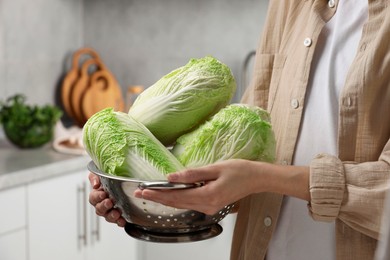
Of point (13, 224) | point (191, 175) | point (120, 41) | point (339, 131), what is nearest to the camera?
point (191, 175)

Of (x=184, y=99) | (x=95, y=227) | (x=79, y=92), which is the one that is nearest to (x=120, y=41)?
(x=79, y=92)

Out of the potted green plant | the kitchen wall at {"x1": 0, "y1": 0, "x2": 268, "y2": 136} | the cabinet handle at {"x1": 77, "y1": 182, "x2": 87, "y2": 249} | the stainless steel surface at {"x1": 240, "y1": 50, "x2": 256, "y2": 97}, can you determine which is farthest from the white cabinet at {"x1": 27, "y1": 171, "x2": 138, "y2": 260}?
the stainless steel surface at {"x1": 240, "y1": 50, "x2": 256, "y2": 97}

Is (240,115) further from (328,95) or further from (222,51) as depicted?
(222,51)

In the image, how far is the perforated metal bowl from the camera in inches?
47.8

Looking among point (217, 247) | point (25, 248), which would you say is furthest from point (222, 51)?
point (25, 248)

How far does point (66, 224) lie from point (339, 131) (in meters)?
1.71

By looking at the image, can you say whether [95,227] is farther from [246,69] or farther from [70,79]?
[246,69]

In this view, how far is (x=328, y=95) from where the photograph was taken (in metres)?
1.40

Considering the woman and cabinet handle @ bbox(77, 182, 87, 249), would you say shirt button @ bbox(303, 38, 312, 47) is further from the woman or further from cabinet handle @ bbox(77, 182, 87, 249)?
cabinet handle @ bbox(77, 182, 87, 249)

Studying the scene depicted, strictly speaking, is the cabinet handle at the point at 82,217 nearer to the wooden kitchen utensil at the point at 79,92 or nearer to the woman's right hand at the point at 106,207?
the wooden kitchen utensil at the point at 79,92

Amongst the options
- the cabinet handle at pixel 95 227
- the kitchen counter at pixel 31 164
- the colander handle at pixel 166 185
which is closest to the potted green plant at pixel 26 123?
the kitchen counter at pixel 31 164

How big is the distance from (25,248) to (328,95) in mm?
1588

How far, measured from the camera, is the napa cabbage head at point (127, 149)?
122cm

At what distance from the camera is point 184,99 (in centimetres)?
129
